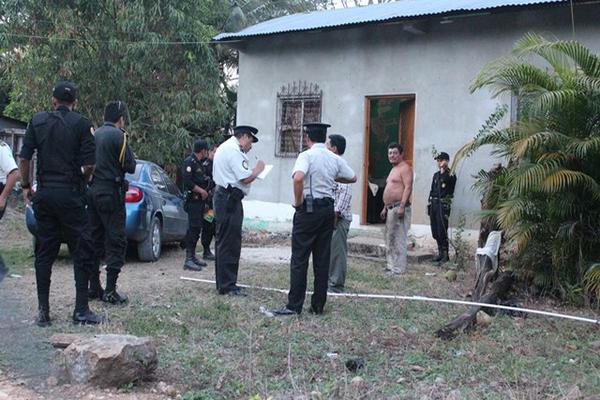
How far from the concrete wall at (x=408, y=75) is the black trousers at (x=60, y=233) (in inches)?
242

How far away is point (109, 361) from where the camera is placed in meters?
4.48

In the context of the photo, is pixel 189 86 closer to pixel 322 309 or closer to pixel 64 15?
pixel 64 15

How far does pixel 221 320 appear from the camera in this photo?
248 inches

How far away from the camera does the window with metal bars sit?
1385 centimetres

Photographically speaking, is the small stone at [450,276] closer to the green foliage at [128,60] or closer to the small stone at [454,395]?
the small stone at [454,395]

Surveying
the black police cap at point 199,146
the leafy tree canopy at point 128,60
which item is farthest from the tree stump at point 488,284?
the leafy tree canopy at point 128,60

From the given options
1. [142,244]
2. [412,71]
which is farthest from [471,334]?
[412,71]

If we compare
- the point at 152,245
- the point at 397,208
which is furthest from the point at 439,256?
the point at 152,245

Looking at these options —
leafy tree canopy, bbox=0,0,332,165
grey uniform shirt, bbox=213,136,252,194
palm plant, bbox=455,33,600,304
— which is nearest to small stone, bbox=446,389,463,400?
palm plant, bbox=455,33,600,304

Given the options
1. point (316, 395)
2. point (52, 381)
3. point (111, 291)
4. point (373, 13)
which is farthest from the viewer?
point (373, 13)

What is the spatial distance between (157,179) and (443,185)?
14.5ft

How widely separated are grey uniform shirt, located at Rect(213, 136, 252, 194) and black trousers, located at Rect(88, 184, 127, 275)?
3.50 feet

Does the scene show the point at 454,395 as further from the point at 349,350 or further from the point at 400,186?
the point at 400,186

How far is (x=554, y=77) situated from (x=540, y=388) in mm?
4664
